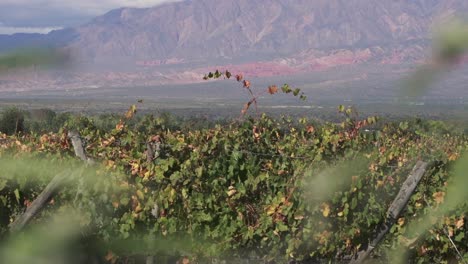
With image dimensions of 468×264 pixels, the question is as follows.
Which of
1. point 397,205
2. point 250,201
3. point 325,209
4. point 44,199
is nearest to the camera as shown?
point 44,199

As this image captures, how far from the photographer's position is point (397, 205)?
4293 mm

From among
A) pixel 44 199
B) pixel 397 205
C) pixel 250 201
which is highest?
pixel 44 199

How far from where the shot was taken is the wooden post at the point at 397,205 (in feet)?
13.5

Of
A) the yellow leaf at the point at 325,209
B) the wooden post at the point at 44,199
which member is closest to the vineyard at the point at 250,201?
the yellow leaf at the point at 325,209

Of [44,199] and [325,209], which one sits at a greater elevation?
[44,199]

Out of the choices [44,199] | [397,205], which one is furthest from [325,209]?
[44,199]

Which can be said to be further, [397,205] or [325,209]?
[325,209]

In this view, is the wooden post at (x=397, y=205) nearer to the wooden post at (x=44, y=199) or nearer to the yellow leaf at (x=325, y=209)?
the yellow leaf at (x=325, y=209)

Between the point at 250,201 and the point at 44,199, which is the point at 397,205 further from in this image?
the point at 44,199

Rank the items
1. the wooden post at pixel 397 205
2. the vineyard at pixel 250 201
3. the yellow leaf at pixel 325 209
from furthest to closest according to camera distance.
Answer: the yellow leaf at pixel 325 209, the vineyard at pixel 250 201, the wooden post at pixel 397 205

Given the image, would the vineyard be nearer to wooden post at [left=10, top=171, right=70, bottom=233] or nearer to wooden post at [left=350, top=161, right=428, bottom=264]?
wooden post at [left=350, top=161, right=428, bottom=264]

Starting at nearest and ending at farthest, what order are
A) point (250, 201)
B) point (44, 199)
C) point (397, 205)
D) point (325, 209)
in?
point (44, 199) → point (397, 205) → point (325, 209) → point (250, 201)

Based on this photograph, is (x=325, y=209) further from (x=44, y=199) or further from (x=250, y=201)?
(x=44, y=199)

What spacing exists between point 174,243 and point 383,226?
1605mm
